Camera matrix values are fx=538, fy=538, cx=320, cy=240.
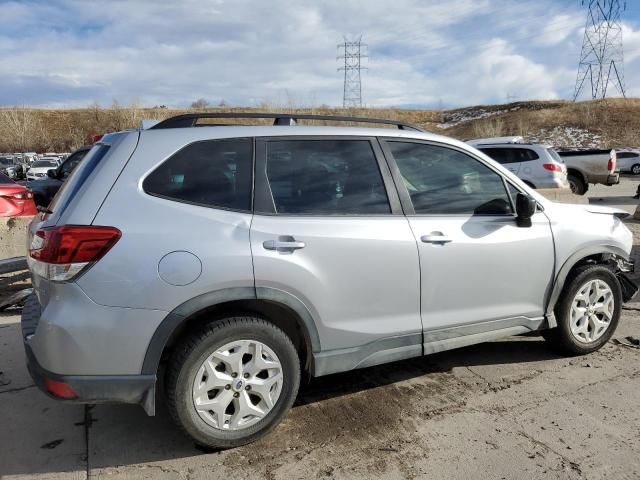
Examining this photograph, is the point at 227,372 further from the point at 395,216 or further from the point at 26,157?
the point at 26,157

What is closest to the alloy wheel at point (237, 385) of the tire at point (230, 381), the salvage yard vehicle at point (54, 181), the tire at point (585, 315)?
the tire at point (230, 381)

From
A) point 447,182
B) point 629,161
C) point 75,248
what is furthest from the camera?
point 629,161

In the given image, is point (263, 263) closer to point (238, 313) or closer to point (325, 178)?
point (238, 313)

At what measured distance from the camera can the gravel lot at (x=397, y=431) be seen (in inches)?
115

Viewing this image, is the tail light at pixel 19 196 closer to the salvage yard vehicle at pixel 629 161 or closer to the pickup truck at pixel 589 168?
the pickup truck at pixel 589 168

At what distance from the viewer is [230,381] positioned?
2965 mm

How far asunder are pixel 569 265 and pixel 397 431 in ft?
6.20

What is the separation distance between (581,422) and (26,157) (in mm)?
43994

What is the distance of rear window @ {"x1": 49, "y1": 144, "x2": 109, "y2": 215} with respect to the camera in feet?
9.61

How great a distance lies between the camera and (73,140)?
6125 cm

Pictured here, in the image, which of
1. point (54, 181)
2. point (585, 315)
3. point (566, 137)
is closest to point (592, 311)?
point (585, 315)

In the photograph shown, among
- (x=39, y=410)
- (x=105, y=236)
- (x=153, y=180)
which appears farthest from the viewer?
(x=39, y=410)

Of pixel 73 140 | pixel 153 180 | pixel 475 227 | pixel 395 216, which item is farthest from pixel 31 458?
pixel 73 140

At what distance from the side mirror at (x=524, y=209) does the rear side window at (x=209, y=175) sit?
1948mm
